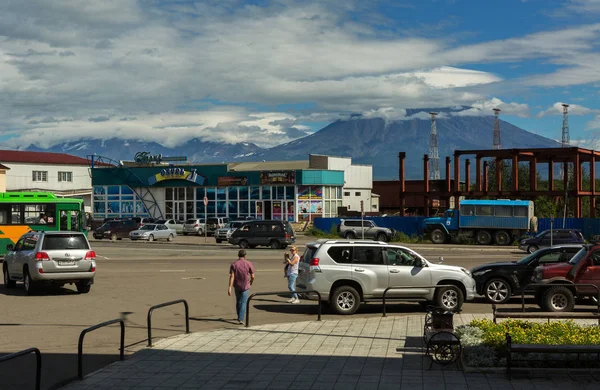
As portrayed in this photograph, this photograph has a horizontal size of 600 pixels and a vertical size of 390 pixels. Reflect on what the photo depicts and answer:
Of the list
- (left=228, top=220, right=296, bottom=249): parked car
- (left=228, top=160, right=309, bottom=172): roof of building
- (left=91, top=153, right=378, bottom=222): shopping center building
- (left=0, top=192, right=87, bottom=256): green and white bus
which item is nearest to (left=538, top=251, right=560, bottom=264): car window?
(left=0, top=192, right=87, bottom=256): green and white bus

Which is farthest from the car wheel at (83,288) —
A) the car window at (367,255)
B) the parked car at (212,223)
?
the parked car at (212,223)

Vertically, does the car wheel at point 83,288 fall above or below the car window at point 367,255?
below

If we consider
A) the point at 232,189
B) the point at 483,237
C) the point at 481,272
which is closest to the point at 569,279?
the point at 481,272

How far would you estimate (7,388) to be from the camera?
1082 cm

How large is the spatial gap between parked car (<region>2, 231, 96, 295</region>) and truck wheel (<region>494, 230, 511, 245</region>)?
36114 millimetres

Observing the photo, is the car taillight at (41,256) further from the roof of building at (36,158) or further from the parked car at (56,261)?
the roof of building at (36,158)

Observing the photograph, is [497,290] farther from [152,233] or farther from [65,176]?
[65,176]

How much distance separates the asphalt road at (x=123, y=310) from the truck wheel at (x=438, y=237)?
19.7m

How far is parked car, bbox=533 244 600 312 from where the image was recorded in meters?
18.8

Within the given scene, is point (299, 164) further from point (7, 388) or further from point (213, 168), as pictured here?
point (7, 388)

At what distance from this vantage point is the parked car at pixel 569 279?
18750mm

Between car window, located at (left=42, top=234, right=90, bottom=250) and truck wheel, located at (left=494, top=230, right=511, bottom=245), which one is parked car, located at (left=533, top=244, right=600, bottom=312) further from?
truck wheel, located at (left=494, top=230, right=511, bottom=245)

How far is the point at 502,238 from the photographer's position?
175 feet

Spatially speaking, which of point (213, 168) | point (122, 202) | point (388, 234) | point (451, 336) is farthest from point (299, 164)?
point (451, 336)
